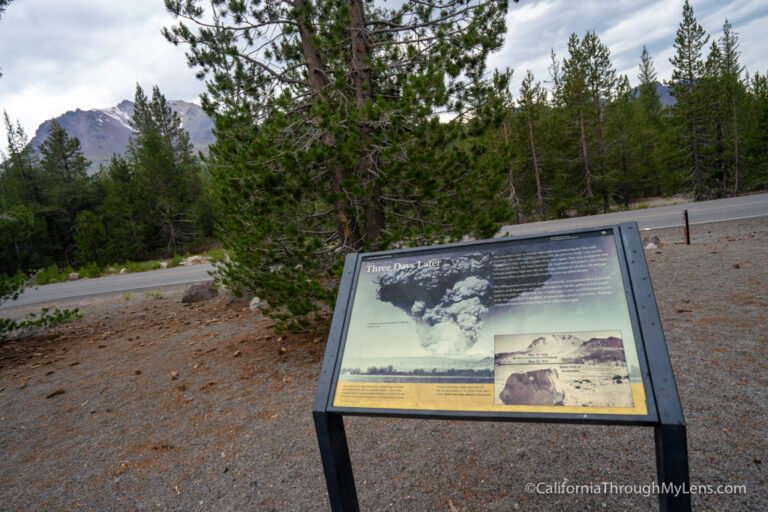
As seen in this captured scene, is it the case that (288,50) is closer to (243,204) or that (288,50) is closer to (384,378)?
(243,204)

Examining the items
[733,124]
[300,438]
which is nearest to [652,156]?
[733,124]

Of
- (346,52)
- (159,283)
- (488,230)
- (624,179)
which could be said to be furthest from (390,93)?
(624,179)

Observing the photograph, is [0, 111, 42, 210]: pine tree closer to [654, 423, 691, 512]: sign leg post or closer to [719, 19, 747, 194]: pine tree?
[654, 423, 691, 512]: sign leg post

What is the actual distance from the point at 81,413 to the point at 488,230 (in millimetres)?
4786

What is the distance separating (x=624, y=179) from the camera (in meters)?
30.2


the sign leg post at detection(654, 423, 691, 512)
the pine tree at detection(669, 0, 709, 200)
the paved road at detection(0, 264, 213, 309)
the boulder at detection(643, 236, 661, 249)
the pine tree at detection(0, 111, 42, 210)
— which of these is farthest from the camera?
the pine tree at detection(0, 111, 42, 210)

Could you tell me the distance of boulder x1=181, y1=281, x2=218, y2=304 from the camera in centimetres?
968

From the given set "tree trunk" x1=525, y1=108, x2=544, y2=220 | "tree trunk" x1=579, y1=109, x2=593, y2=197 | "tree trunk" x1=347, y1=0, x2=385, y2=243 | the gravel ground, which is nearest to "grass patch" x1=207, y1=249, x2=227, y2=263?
the gravel ground

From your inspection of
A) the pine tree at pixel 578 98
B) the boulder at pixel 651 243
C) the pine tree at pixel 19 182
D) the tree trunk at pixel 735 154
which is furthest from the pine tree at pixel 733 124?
the pine tree at pixel 19 182

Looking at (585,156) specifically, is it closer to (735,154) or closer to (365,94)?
(735,154)

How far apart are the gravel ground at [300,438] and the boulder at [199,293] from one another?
369 cm

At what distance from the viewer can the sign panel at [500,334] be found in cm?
161

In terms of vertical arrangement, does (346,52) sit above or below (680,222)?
above

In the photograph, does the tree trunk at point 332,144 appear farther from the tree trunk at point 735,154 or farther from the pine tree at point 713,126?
the tree trunk at point 735,154
